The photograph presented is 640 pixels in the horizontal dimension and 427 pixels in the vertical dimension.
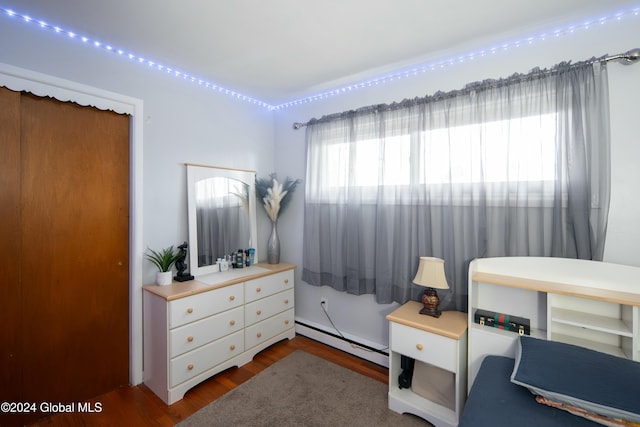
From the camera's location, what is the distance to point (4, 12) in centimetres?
159

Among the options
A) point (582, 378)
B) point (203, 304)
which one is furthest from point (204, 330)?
point (582, 378)

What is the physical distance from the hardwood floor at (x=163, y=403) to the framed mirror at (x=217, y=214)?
2.95 feet

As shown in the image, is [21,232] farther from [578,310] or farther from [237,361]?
[578,310]

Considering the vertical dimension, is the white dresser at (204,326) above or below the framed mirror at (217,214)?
below

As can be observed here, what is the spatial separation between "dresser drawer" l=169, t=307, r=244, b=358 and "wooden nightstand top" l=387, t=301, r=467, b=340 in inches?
51.0

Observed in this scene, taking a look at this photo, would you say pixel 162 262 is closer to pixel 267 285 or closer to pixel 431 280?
pixel 267 285

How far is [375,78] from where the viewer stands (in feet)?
8.07

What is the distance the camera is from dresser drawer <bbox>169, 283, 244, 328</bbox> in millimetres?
1946

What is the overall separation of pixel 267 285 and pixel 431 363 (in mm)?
1528

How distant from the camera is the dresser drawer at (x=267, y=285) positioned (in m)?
2.45

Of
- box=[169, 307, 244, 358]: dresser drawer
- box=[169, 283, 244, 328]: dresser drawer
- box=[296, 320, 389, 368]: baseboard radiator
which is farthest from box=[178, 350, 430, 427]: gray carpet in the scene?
box=[169, 283, 244, 328]: dresser drawer

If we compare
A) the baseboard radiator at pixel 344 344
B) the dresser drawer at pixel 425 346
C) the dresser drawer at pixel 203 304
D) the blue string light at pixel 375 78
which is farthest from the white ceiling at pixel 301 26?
the baseboard radiator at pixel 344 344

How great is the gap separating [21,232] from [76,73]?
1.10m

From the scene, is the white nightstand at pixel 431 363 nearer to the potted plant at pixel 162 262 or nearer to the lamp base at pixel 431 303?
the lamp base at pixel 431 303
